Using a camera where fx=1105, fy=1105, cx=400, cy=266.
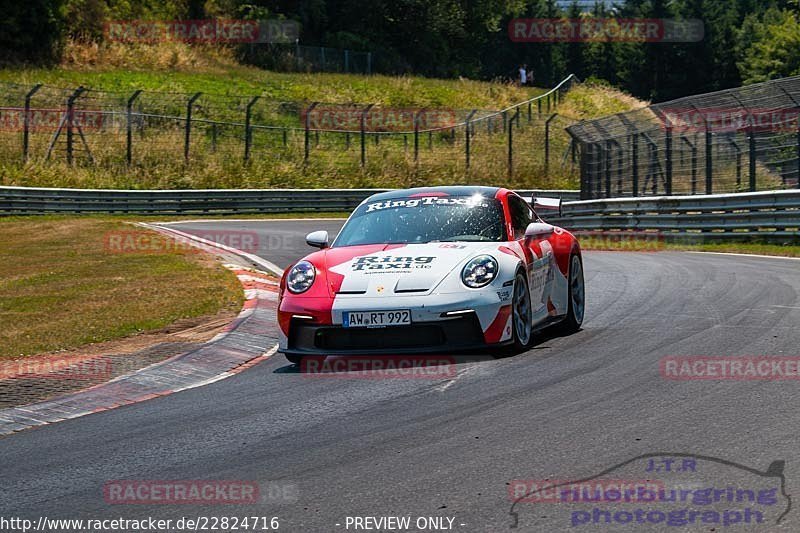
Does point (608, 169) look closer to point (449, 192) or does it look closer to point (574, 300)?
point (574, 300)

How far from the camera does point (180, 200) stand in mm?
33562

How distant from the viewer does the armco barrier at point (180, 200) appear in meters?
30.5

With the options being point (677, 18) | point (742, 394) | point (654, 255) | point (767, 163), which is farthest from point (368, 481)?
point (677, 18)

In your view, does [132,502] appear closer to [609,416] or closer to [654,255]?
[609,416]

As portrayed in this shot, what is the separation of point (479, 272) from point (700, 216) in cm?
1574

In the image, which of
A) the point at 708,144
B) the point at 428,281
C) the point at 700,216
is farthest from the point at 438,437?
the point at 708,144

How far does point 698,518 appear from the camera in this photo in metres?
4.09

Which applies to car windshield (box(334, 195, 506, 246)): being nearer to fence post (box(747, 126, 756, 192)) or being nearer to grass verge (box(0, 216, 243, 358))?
grass verge (box(0, 216, 243, 358))

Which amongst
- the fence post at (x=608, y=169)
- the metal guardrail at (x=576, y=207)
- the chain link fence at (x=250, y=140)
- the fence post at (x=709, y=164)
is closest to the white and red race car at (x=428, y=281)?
the metal guardrail at (x=576, y=207)

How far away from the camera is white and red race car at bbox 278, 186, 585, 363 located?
7930 mm

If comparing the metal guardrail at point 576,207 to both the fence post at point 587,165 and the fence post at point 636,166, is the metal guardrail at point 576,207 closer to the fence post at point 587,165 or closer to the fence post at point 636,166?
the fence post at point 636,166

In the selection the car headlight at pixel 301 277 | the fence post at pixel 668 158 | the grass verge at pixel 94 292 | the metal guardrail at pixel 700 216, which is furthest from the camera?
the fence post at pixel 668 158

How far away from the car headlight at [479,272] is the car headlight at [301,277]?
120cm

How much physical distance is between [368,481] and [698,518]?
1422 mm
